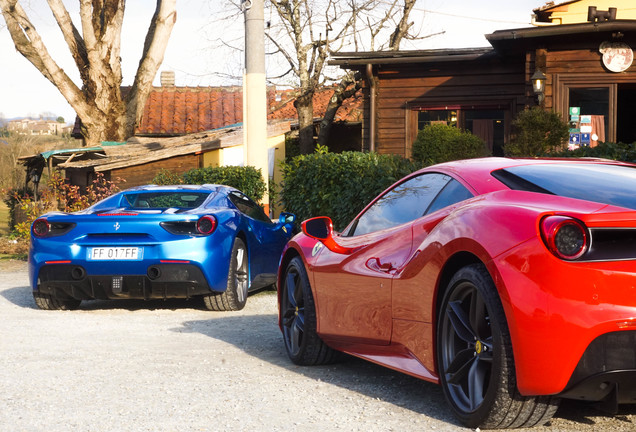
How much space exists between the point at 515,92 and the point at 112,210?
12.2 m

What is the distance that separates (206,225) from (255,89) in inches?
301

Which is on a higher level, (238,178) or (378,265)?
(238,178)

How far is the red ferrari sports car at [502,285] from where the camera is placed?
3518 mm

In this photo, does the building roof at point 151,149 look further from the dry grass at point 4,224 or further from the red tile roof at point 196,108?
the red tile roof at point 196,108

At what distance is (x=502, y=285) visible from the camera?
3732 millimetres

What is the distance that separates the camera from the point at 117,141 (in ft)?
92.6

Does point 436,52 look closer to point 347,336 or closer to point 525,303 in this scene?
point 347,336

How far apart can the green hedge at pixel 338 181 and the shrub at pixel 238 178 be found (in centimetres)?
134

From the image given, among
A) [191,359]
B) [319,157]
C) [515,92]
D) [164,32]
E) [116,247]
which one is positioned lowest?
[191,359]

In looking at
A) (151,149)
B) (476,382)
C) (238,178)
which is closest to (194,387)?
(476,382)

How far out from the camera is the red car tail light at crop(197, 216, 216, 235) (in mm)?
8562

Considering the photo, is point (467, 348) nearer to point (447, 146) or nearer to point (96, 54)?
point (447, 146)

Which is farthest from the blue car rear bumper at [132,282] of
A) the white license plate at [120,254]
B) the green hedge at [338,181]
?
the green hedge at [338,181]

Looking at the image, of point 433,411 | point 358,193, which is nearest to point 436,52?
point 358,193
